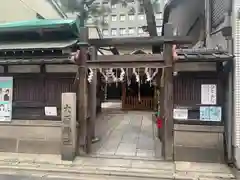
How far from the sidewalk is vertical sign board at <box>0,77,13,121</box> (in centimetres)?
180

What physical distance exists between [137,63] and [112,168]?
12.8ft

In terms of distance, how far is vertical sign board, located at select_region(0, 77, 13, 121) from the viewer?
9.70m

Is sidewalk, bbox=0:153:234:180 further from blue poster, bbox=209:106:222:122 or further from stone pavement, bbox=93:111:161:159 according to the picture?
blue poster, bbox=209:106:222:122

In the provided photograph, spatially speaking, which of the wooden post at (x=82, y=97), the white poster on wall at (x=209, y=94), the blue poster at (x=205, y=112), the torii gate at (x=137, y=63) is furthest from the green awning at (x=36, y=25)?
the blue poster at (x=205, y=112)

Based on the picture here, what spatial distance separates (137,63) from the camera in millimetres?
8703

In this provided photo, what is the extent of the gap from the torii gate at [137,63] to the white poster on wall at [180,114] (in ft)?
0.54

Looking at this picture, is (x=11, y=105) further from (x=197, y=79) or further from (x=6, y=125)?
(x=197, y=79)

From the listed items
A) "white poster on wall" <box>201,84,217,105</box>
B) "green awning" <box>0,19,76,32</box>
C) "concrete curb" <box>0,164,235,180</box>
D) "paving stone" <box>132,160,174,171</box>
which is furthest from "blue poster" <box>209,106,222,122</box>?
"green awning" <box>0,19,76,32</box>

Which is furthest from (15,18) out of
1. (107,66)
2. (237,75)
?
(237,75)

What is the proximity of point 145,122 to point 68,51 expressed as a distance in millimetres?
8756

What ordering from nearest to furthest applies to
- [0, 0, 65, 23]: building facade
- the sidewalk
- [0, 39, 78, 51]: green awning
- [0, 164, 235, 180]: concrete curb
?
[0, 164, 235, 180]: concrete curb → the sidewalk → [0, 39, 78, 51]: green awning → [0, 0, 65, 23]: building facade

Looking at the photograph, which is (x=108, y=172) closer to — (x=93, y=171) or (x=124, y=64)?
(x=93, y=171)

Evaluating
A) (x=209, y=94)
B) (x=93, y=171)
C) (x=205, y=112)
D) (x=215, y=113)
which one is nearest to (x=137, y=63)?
(x=209, y=94)

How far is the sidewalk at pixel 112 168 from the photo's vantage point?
7.40 m
